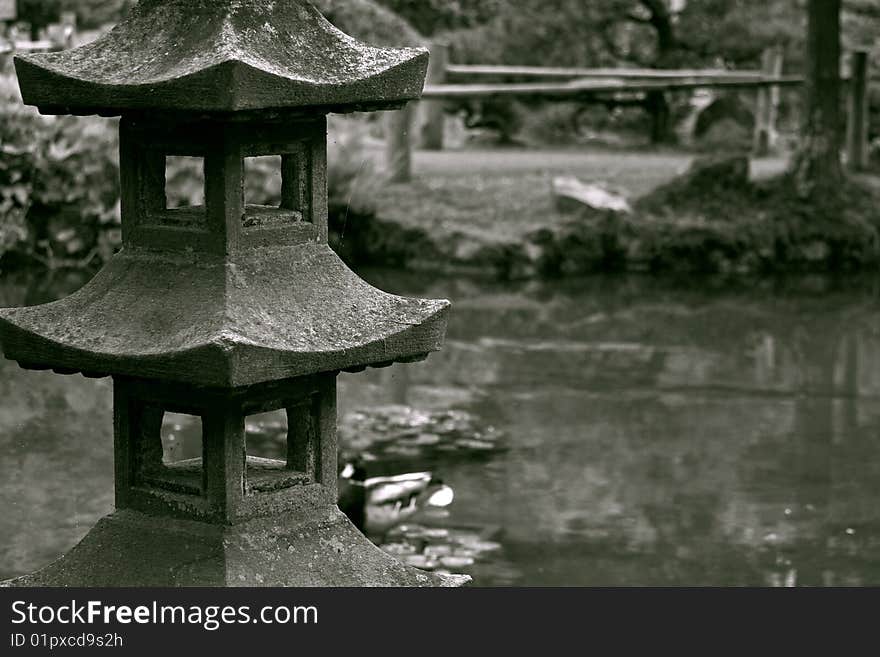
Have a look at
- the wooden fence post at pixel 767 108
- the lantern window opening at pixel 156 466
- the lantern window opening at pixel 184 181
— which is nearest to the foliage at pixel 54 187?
the lantern window opening at pixel 184 181

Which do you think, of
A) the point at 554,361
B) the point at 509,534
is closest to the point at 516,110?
the point at 554,361

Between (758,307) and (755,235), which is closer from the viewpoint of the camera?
(758,307)

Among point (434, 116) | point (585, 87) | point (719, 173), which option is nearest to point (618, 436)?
point (719, 173)

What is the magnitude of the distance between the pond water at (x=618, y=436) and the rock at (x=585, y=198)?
1.34 meters

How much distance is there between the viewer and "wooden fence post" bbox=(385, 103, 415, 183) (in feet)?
58.2

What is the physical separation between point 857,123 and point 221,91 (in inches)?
610

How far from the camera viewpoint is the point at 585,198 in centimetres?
1666

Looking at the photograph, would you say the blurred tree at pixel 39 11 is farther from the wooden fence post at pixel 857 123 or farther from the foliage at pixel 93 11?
the wooden fence post at pixel 857 123

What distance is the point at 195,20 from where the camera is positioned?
4.93 m

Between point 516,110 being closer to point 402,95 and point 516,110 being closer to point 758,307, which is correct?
point 758,307

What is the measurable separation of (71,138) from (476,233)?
402 cm

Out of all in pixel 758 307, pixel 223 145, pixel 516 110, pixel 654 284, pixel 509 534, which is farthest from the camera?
pixel 516 110

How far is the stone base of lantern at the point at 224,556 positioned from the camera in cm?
493

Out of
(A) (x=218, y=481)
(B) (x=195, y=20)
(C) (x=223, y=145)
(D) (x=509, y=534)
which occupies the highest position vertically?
(B) (x=195, y=20)
